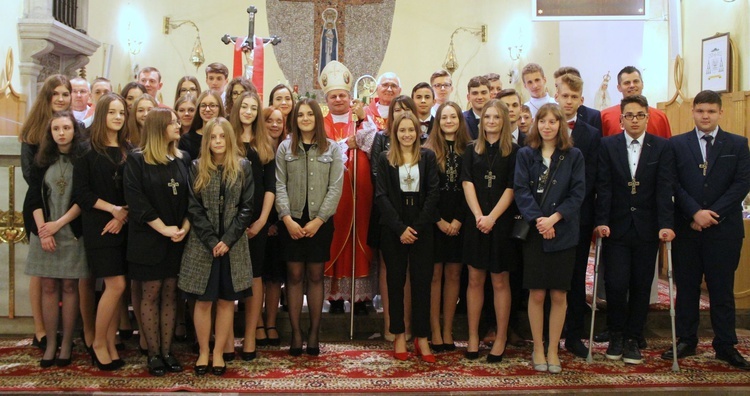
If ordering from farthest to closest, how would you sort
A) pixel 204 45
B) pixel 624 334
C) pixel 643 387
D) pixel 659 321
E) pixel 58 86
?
pixel 204 45 → pixel 659 321 → pixel 624 334 → pixel 58 86 → pixel 643 387

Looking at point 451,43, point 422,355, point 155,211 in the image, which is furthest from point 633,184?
point 451,43

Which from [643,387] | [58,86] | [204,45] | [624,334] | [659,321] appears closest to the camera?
[643,387]

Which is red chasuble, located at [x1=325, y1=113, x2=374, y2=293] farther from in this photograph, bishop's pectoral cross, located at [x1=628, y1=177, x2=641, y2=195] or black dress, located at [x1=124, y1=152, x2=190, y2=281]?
bishop's pectoral cross, located at [x1=628, y1=177, x2=641, y2=195]

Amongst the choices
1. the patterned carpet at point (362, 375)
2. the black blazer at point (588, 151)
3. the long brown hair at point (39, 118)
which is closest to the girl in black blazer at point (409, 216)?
the patterned carpet at point (362, 375)

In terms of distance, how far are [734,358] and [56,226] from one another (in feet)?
12.9

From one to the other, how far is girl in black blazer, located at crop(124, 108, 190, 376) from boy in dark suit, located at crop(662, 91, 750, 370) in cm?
292

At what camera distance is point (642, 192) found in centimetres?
406

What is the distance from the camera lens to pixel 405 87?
11.2 metres

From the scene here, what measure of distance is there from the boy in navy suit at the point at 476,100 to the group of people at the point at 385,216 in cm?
24

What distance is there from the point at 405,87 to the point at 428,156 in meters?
7.33

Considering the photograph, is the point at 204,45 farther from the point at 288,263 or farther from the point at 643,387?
the point at 643,387

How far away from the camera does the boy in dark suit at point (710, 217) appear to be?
4086 millimetres

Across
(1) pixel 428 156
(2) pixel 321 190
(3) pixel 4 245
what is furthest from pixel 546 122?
(3) pixel 4 245

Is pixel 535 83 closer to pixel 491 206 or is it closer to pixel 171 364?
pixel 491 206
